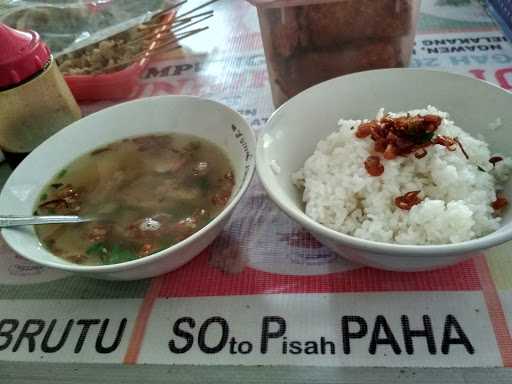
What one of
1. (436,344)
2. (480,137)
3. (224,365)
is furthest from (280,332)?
(480,137)

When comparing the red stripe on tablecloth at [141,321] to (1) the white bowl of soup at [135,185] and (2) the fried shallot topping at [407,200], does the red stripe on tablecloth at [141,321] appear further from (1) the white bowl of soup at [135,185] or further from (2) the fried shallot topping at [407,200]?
(2) the fried shallot topping at [407,200]

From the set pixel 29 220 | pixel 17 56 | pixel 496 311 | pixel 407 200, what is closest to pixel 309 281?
pixel 407 200

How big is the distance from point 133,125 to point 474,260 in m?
1.09

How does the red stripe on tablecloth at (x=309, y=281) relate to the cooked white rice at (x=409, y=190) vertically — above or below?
below

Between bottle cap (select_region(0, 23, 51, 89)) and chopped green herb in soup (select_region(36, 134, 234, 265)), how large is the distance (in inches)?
13.2

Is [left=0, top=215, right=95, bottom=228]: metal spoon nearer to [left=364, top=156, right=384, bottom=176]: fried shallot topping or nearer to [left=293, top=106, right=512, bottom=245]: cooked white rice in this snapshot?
[left=293, top=106, right=512, bottom=245]: cooked white rice

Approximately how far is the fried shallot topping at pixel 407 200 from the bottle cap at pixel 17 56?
1.21 meters

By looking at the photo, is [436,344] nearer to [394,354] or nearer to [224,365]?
[394,354]

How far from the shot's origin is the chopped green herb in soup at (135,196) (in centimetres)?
112

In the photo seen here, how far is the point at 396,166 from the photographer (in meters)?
1.03

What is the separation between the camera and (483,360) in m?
0.83

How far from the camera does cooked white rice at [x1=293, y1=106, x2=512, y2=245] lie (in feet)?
3.00

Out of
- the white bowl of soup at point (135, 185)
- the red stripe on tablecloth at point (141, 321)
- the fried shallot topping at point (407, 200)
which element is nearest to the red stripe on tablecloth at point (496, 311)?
the fried shallot topping at point (407, 200)

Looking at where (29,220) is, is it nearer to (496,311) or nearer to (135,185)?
(135,185)
